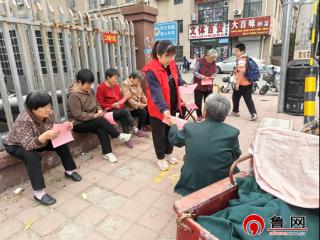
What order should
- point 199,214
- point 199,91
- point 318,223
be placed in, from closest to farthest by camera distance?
point 318,223, point 199,214, point 199,91

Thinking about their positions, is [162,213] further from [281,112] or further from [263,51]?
[263,51]

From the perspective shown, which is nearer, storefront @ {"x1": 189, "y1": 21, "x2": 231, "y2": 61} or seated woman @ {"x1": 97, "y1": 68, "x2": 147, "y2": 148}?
seated woman @ {"x1": 97, "y1": 68, "x2": 147, "y2": 148}

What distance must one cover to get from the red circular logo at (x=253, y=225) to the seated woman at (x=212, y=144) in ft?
2.06

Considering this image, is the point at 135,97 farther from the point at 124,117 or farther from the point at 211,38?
the point at 211,38

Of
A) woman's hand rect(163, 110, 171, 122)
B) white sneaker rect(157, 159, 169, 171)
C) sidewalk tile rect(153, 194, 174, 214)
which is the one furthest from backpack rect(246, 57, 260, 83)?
sidewalk tile rect(153, 194, 174, 214)

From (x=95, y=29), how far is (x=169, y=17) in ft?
66.8

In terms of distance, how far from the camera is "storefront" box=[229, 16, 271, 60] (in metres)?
19.1

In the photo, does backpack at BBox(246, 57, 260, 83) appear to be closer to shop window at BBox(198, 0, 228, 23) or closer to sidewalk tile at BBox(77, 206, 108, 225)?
sidewalk tile at BBox(77, 206, 108, 225)

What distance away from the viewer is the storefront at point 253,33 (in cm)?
1908

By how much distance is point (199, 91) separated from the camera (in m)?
5.22

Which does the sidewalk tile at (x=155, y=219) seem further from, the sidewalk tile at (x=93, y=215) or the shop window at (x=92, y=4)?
the shop window at (x=92, y=4)

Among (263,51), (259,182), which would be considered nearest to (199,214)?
(259,182)

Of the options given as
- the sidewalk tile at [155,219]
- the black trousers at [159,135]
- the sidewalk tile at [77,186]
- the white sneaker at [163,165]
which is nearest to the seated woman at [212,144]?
the sidewalk tile at [155,219]

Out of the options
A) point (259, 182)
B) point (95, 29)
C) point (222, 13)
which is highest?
point (222, 13)
